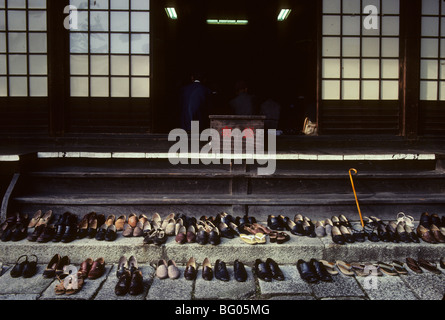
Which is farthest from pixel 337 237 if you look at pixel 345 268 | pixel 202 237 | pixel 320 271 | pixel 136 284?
pixel 136 284

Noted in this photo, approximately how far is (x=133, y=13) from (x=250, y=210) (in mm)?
4242

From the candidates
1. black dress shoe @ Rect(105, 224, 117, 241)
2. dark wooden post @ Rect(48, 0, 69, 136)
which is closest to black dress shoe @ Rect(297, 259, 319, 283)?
black dress shoe @ Rect(105, 224, 117, 241)

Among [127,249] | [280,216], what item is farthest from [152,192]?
[280,216]

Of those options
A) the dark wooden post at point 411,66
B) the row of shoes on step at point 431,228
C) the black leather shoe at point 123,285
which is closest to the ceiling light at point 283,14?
the dark wooden post at point 411,66

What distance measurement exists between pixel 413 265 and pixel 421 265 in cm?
12

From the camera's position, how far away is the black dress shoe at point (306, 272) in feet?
11.2

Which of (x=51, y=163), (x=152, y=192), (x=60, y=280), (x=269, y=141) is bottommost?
(x=60, y=280)

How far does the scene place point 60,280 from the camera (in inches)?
130

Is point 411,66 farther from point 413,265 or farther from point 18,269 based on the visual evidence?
point 18,269

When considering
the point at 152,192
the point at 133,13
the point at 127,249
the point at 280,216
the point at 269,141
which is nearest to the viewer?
the point at 127,249

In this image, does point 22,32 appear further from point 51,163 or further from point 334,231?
point 334,231

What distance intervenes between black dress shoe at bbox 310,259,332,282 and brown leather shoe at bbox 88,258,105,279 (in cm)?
220

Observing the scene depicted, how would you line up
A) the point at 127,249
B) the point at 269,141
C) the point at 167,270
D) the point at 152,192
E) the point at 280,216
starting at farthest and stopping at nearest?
1. the point at 269,141
2. the point at 152,192
3. the point at 280,216
4. the point at 127,249
5. the point at 167,270

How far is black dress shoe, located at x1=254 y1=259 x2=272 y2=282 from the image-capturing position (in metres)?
3.44
